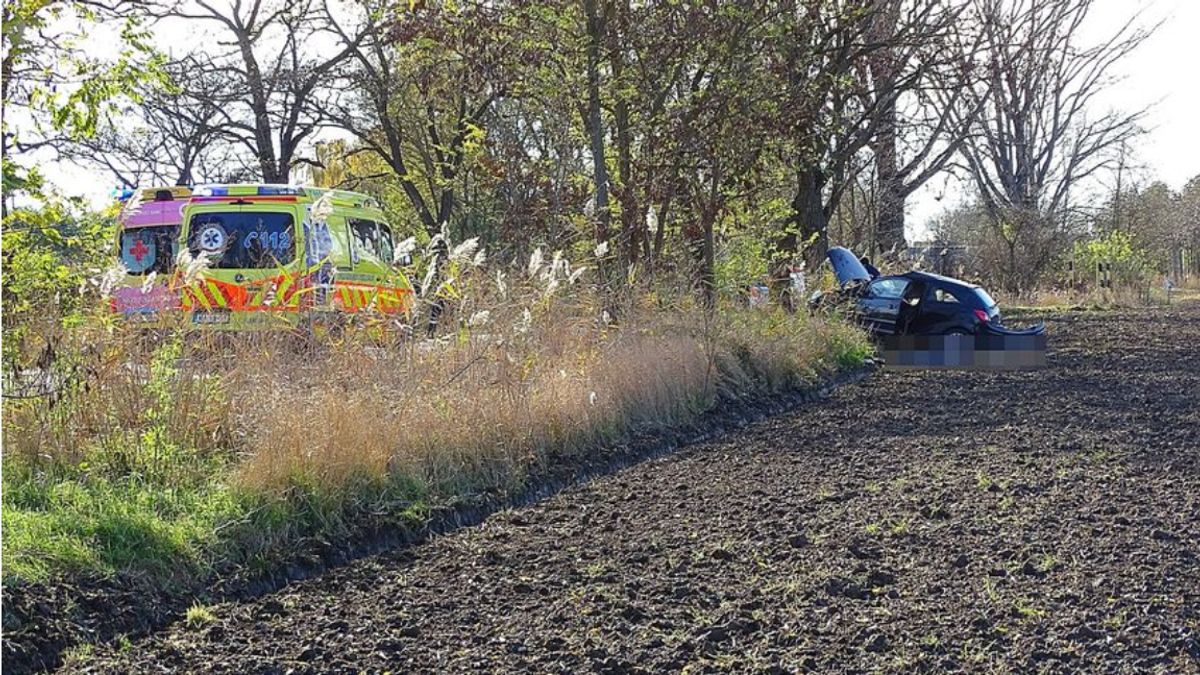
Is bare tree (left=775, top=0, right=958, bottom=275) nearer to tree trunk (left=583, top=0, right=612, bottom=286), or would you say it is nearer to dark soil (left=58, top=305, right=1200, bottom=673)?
tree trunk (left=583, top=0, right=612, bottom=286)

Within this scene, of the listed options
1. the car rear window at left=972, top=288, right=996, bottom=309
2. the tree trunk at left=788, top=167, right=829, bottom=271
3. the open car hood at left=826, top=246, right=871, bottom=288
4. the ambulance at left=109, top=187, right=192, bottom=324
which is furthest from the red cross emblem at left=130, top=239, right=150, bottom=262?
the tree trunk at left=788, top=167, right=829, bottom=271

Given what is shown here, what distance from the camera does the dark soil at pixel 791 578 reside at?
3742 millimetres

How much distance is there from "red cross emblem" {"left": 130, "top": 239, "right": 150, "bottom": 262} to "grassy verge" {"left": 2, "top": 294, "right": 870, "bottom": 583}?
509cm

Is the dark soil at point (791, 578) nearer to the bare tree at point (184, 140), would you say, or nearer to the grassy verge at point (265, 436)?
the grassy verge at point (265, 436)

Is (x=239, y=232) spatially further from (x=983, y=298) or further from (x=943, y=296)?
(x=983, y=298)

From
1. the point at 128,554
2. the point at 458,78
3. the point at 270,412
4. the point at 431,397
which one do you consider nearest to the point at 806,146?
the point at 458,78

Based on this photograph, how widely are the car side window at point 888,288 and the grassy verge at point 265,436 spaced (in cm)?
681

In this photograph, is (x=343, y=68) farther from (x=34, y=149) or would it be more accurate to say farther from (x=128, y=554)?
(x=128, y=554)

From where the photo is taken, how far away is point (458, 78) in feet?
41.6

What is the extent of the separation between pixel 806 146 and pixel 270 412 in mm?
9721

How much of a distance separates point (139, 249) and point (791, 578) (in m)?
8.79

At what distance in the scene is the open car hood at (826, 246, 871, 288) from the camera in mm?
14391

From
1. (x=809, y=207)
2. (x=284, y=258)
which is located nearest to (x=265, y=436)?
(x=284, y=258)

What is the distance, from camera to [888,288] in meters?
14.4
